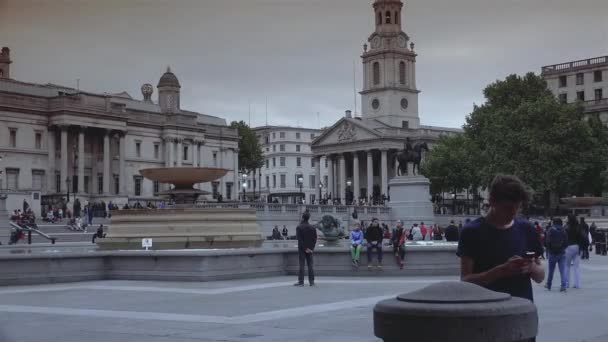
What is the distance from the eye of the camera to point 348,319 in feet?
44.3

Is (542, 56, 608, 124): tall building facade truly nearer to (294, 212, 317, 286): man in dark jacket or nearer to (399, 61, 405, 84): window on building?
(399, 61, 405, 84): window on building

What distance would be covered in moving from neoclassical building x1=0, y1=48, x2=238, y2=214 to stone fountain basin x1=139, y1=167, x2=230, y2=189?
39.7 m

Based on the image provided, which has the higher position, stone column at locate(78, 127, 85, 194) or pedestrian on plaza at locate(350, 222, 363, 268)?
stone column at locate(78, 127, 85, 194)

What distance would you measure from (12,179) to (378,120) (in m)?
60.2

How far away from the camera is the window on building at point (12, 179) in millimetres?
79312

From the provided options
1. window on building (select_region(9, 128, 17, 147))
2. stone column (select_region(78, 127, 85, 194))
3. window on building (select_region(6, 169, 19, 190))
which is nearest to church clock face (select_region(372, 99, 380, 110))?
stone column (select_region(78, 127, 85, 194))

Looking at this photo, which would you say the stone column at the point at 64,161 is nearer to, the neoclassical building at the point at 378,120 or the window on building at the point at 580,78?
the neoclassical building at the point at 378,120

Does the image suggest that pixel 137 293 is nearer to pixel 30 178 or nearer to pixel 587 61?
pixel 30 178

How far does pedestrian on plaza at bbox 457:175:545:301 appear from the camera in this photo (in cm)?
591

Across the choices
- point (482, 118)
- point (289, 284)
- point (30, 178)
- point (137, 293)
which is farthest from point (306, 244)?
point (482, 118)

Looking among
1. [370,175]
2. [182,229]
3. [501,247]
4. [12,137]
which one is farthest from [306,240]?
[370,175]

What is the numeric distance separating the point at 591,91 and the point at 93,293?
94369mm

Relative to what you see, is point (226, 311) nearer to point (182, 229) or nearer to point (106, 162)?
point (182, 229)

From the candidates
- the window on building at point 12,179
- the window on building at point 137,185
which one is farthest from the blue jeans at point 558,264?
the window on building at point 137,185
